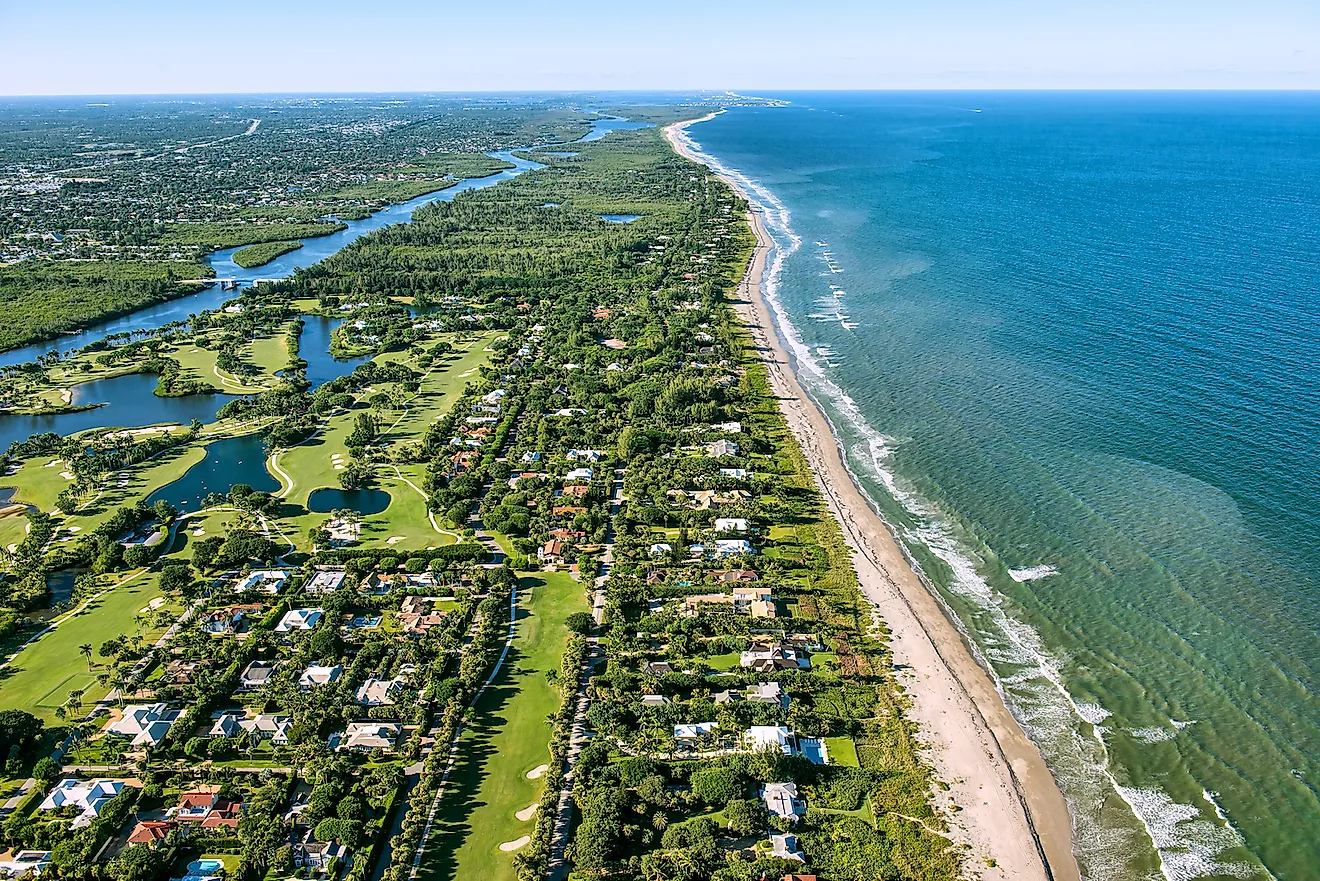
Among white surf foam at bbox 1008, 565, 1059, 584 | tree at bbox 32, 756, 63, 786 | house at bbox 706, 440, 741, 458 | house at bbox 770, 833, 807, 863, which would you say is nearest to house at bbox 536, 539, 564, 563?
house at bbox 706, 440, 741, 458

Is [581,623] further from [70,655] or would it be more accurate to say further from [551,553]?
[70,655]

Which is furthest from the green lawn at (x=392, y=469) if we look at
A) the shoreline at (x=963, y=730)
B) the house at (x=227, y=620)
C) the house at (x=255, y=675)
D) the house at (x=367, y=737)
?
the shoreline at (x=963, y=730)

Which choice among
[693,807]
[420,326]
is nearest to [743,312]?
[420,326]

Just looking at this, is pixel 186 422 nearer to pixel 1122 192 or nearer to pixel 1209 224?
pixel 1209 224

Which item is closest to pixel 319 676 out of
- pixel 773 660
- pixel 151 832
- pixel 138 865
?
pixel 151 832

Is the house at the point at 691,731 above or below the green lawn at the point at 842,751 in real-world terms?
above

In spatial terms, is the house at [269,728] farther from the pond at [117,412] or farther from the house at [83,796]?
the pond at [117,412]

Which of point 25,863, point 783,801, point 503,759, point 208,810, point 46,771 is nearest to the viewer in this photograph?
point 25,863
